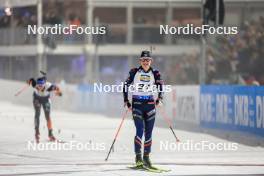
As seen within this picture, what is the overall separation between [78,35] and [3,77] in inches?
216

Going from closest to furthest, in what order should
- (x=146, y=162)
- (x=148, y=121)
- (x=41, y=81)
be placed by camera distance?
(x=146, y=162) < (x=148, y=121) < (x=41, y=81)

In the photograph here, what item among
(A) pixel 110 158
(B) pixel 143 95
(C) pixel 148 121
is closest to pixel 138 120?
(C) pixel 148 121

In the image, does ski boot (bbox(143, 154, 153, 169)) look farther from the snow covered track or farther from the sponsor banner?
the sponsor banner

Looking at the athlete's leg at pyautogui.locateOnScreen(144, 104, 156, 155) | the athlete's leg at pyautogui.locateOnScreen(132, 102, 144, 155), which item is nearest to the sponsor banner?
the athlete's leg at pyautogui.locateOnScreen(144, 104, 156, 155)

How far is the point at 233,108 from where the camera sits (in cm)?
2192

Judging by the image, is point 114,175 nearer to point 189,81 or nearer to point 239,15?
point 189,81

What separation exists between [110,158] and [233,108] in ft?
25.0

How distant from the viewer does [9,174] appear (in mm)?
12320

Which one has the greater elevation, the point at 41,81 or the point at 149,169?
the point at 41,81

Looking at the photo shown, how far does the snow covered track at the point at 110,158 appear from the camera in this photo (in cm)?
1283

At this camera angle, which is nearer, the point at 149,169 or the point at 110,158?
the point at 149,169

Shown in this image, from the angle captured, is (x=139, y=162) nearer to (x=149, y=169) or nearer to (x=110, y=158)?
(x=149, y=169)

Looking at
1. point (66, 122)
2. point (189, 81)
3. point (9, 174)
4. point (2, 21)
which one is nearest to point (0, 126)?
point (66, 122)

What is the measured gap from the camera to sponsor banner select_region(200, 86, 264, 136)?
2002 centimetres
